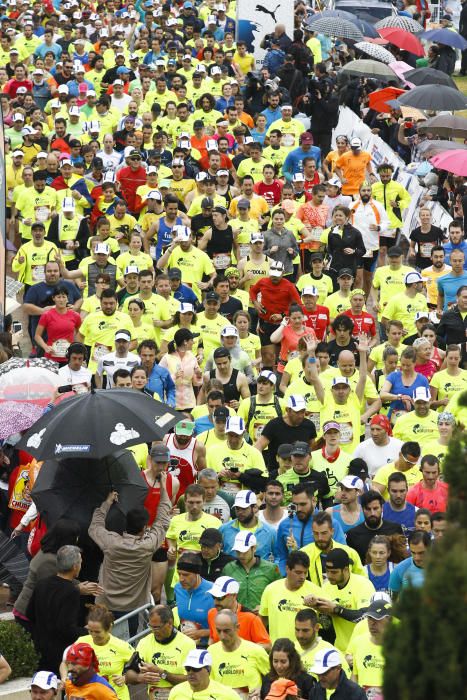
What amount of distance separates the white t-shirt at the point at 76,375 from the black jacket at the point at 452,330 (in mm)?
3681

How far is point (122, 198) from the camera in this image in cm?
2020

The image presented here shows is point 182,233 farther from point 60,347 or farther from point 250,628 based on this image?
point 250,628

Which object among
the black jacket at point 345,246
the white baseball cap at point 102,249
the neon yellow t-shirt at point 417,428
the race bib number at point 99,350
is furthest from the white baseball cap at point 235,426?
the black jacket at point 345,246

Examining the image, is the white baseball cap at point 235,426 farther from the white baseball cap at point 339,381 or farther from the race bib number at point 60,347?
the race bib number at point 60,347

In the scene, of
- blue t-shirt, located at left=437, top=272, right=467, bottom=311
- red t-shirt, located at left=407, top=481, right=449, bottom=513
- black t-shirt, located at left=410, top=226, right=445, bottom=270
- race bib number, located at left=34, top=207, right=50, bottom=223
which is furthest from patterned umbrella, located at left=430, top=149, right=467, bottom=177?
red t-shirt, located at left=407, top=481, right=449, bottom=513

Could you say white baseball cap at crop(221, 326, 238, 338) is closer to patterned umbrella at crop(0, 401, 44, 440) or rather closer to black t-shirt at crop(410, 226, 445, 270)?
patterned umbrella at crop(0, 401, 44, 440)

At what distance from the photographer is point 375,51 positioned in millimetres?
27844

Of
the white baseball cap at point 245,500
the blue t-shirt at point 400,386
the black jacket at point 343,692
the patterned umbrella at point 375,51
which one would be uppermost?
the black jacket at point 343,692

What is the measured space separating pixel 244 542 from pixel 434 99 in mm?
13493

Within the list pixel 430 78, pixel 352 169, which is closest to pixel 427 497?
pixel 352 169

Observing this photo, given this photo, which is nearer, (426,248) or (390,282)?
(390,282)

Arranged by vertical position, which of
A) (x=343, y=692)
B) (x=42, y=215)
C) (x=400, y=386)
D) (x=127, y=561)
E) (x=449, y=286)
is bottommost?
(x=42, y=215)

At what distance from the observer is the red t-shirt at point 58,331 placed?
15.9 m

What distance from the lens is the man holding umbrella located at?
36.5 ft
